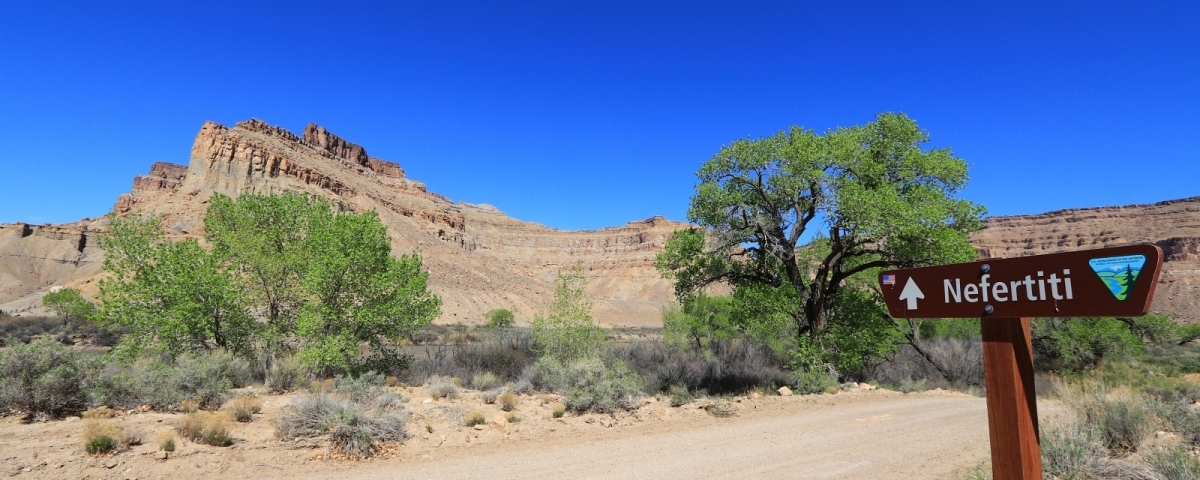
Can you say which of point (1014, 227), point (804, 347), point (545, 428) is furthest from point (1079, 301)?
point (1014, 227)

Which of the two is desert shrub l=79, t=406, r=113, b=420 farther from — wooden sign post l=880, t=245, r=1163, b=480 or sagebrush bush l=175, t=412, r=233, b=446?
wooden sign post l=880, t=245, r=1163, b=480

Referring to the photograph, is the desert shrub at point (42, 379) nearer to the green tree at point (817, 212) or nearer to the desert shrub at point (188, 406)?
the desert shrub at point (188, 406)

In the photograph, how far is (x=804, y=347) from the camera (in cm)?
1377

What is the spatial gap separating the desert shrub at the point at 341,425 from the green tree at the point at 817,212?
888cm

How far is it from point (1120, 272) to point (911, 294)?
1139 mm

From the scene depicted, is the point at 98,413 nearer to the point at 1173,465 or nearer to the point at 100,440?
the point at 100,440

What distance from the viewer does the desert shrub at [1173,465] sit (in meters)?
4.51

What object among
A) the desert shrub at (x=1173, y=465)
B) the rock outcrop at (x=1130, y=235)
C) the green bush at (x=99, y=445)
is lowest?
the green bush at (x=99, y=445)

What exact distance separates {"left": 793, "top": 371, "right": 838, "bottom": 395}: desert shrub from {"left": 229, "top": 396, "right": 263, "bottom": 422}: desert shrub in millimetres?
11835

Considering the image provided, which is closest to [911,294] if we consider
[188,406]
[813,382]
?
[813,382]

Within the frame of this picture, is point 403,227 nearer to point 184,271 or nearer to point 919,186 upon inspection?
point 184,271

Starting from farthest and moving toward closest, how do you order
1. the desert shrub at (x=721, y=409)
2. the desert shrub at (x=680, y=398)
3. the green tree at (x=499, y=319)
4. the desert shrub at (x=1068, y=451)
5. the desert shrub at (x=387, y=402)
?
the green tree at (x=499, y=319), the desert shrub at (x=680, y=398), the desert shrub at (x=721, y=409), the desert shrub at (x=387, y=402), the desert shrub at (x=1068, y=451)

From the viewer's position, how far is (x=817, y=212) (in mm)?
13422

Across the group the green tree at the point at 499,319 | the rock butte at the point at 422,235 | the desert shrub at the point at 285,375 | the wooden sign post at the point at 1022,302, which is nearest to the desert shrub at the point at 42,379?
the desert shrub at the point at 285,375
